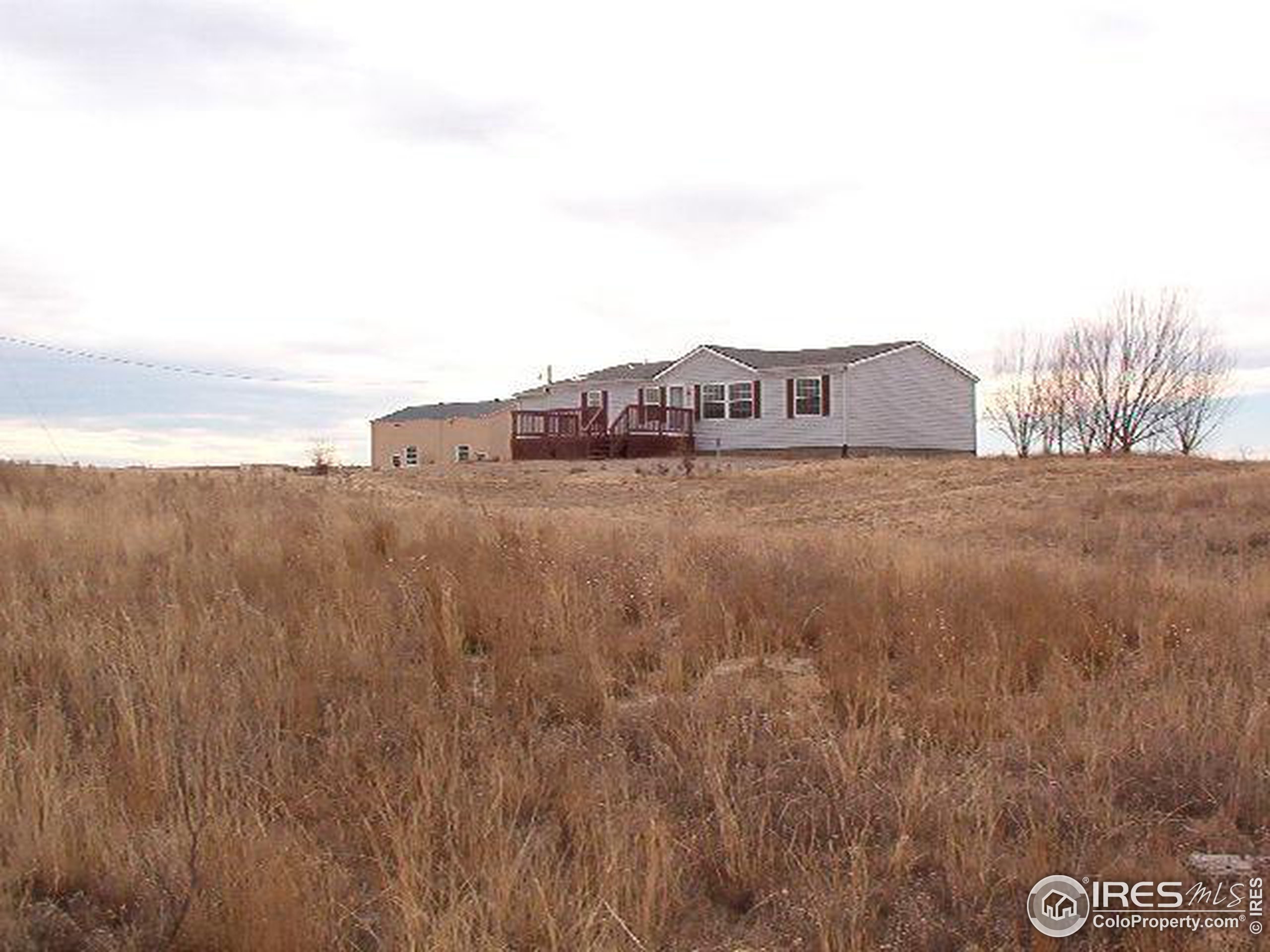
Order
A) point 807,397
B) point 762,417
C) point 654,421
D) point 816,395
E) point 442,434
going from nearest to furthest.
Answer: point 816,395 < point 807,397 < point 762,417 < point 654,421 < point 442,434

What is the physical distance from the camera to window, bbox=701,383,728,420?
3925 cm

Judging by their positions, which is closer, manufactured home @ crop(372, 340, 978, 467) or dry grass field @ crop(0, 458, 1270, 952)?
dry grass field @ crop(0, 458, 1270, 952)

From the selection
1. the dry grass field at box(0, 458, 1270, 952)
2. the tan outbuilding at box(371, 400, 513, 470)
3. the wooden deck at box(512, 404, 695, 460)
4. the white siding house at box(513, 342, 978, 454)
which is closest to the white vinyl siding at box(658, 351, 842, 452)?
the white siding house at box(513, 342, 978, 454)

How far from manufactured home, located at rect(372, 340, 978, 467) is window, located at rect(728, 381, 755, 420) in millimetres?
38

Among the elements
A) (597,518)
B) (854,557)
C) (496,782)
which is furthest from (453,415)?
(496,782)

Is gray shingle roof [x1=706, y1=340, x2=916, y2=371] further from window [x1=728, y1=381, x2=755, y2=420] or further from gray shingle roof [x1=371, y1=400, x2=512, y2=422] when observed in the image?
gray shingle roof [x1=371, y1=400, x2=512, y2=422]

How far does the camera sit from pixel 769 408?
125ft

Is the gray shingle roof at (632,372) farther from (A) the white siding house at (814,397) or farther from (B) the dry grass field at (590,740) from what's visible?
(B) the dry grass field at (590,740)

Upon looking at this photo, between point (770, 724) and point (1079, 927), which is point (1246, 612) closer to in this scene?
point (770, 724)

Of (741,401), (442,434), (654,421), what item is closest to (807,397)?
(741,401)

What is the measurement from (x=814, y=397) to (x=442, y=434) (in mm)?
27462

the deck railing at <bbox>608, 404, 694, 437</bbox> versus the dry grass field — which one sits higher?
the deck railing at <bbox>608, 404, 694, 437</bbox>

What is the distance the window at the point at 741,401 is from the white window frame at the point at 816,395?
1727 millimetres

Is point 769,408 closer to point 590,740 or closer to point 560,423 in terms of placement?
point 560,423
